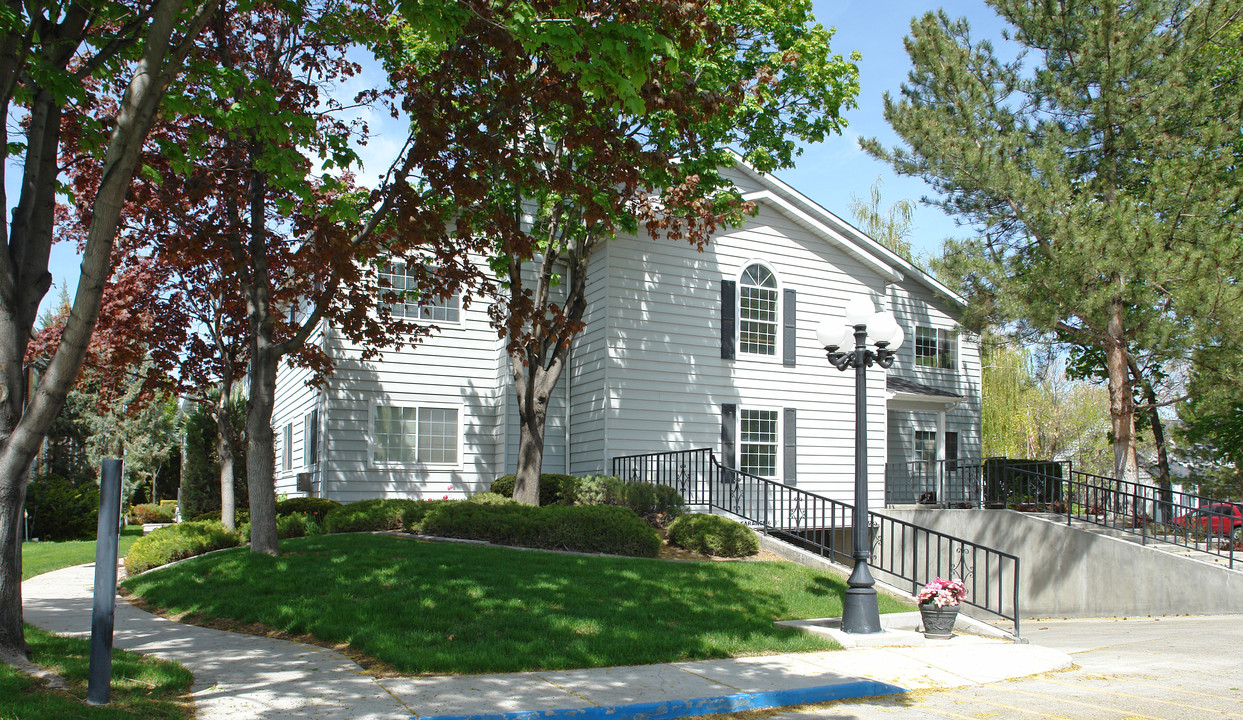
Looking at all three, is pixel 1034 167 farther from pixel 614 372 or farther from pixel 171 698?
pixel 171 698

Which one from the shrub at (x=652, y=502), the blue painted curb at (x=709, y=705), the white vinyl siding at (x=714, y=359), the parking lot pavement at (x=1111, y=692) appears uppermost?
the white vinyl siding at (x=714, y=359)

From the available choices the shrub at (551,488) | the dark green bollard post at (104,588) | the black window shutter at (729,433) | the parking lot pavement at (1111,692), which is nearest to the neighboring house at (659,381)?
the black window shutter at (729,433)

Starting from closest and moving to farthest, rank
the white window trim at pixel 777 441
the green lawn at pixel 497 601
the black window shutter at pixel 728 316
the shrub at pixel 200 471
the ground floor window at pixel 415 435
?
1. the green lawn at pixel 497 601
2. the white window trim at pixel 777 441
3. the black window shutter at pixel 728 316
4. the ground floor window at pixel 415 435
5. the shrub at pixel 200 471

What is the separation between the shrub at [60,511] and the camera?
20875 mm

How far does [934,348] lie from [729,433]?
8.85m

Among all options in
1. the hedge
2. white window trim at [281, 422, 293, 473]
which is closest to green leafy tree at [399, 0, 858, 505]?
the hedge

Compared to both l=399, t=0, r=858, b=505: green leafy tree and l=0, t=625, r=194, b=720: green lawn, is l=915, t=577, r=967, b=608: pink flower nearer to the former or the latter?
l=399, t=0, r=858, b=505: green leafy tree

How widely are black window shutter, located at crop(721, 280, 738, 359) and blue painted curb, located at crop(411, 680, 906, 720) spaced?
36.0 feet

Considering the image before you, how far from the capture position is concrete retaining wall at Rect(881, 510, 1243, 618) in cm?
1406

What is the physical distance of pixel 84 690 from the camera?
582 centimetres

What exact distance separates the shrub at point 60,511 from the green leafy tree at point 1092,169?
70.8 ft

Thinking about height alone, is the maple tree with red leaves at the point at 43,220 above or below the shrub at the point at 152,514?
above

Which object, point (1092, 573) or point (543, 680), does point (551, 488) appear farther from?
point (1092, 573)

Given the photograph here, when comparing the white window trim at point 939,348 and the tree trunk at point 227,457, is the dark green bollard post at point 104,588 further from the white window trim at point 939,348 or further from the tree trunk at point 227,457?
the white window trim at point 939,348
